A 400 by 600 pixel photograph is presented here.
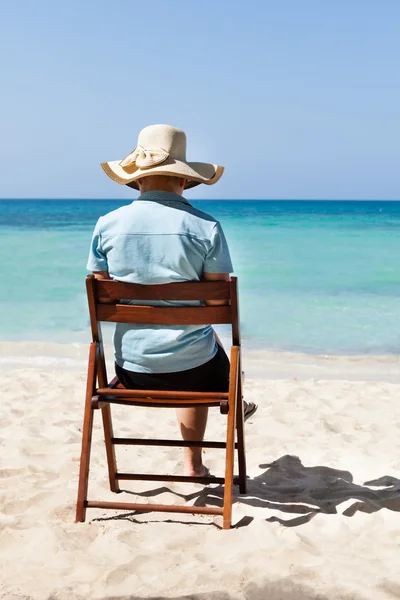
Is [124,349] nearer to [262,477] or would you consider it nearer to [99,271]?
[99,271]

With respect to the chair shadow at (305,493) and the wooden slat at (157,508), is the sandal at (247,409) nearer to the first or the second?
the chair shadow at (305,493)

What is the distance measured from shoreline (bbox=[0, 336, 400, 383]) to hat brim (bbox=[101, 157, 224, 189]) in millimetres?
3368

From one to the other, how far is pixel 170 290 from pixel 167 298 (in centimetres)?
3

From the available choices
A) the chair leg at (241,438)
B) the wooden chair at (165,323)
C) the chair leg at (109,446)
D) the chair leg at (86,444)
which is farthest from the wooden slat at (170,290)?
the chair leg at (109,446)

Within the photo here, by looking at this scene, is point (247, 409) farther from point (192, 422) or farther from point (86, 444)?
point (86, 444)

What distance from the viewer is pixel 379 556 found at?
2555mm

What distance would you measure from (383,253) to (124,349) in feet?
63.7

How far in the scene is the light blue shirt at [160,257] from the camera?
9.18ft

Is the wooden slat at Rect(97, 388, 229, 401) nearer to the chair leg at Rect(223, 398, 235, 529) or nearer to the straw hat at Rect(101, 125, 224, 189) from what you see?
the chair leg at Rect(223, 398, 235, 529)

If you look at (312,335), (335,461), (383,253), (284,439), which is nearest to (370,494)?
(335,461)

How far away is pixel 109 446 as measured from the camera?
3170 millimetres

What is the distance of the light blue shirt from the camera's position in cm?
280

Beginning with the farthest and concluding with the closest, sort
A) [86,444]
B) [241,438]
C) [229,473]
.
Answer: [241,438] < [86,444] < [229,473]

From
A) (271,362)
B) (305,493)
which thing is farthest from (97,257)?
(271,362)
